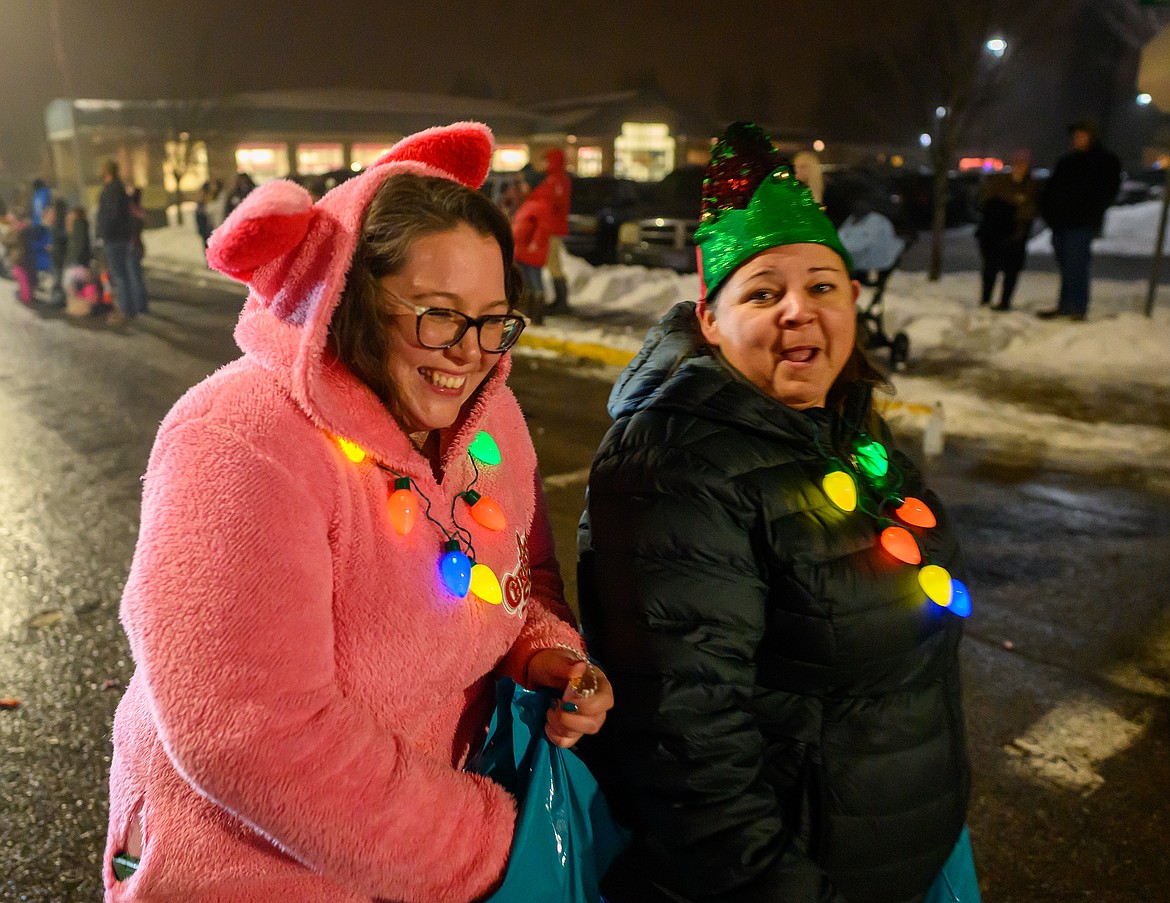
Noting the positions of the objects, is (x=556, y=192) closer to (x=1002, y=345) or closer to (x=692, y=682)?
(x=1002, y=345)

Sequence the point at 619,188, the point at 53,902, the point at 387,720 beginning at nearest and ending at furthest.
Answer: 1. the point at 387,720
2. the point at 53,902
3. the point at 619,188

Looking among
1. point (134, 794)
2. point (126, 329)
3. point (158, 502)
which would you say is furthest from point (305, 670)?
point (126, 329)

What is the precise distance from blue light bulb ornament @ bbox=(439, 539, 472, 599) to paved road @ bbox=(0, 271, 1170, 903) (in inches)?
94.1

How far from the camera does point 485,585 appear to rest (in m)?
1.68

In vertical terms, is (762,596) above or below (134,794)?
above

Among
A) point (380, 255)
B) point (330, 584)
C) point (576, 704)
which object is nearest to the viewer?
point (330, 584)

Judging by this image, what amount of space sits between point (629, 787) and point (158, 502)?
983 mm

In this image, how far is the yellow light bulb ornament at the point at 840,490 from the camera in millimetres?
1835

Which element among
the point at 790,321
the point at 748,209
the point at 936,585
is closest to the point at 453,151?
the point at 748,209

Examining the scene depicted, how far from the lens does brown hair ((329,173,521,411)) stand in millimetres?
1505

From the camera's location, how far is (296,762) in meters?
1.33

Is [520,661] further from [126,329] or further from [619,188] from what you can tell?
[619,188]

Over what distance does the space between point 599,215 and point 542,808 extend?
736 inches

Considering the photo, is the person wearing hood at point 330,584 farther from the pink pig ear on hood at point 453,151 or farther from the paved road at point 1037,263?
the paved road at point 1037,263
